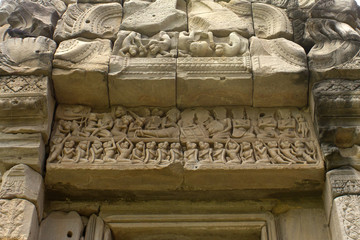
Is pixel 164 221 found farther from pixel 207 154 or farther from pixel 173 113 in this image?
pixel 173 113

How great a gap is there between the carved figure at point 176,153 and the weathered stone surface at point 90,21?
1476 millimetres

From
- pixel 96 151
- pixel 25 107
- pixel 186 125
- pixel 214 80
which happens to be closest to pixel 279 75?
pixel 214 80

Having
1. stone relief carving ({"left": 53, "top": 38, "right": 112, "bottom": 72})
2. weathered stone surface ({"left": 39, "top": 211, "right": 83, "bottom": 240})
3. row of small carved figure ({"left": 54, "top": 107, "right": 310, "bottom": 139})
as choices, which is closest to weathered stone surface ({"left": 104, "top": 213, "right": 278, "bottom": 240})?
weathered stone surface ({"left": 39, "top": 211, "right": 83, "bottom": 240})

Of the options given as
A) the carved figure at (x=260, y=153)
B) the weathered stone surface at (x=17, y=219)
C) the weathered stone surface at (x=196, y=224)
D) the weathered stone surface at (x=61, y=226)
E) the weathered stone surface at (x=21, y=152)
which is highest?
the weathered stone surface at (x=21, y=152)

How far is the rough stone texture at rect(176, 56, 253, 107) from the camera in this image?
492 centimetres

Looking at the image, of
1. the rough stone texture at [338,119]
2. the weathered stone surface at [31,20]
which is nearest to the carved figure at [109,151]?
the weathered stone surface at [31,20]

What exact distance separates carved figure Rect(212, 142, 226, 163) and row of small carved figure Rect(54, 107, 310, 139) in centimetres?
12

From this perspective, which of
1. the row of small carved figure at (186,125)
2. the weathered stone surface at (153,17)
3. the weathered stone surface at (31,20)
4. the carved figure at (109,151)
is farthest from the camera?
the weathered stone surface at (153,17)

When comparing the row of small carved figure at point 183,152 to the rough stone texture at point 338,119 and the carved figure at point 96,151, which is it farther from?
the rough stone texture at point 338,119

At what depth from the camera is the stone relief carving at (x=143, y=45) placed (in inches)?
203

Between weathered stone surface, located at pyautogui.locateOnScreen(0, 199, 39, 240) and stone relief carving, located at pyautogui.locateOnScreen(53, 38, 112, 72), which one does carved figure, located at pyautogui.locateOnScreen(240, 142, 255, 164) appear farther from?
weathered stone surface, located at pyautogui.locateOnScreen(0, 199, 39, 240)

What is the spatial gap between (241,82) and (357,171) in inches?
51.4

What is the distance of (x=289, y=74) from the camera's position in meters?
4.85

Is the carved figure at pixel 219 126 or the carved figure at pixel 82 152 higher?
the carved figure at pixel 219 126
